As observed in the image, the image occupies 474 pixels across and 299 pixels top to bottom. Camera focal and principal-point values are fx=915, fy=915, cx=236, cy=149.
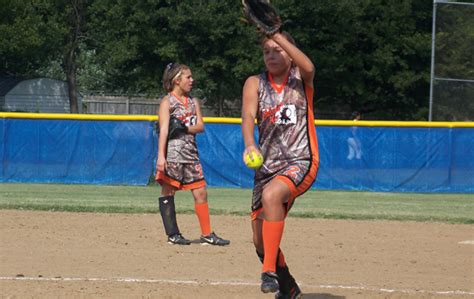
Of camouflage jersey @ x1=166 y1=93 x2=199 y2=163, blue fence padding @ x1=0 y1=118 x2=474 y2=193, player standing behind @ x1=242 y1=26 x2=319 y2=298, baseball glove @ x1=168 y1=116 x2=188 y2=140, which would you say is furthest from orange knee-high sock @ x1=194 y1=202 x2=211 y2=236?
blue fence padding @ x1=0 y1=118 x2=474 y2=193

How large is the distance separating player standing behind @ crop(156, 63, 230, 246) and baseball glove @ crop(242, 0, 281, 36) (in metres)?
3.85

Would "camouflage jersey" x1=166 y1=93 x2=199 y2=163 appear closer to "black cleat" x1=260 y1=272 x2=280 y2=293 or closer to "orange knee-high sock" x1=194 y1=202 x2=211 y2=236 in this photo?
"orange knee-high sock" x1=194 y1=202 x2=211 y2=236

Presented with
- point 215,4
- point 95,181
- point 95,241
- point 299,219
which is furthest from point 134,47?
point 95,241

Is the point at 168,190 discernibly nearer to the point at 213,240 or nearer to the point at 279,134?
the point at 213,240

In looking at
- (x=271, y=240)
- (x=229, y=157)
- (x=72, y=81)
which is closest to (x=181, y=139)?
(x=271, y=240)

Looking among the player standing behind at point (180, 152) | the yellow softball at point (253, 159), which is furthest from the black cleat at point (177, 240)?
the yellow softball at point (253, 159)

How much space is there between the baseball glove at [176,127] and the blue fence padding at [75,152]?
33.2 feet

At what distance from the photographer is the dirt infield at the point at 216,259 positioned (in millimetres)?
7133

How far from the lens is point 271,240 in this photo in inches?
240

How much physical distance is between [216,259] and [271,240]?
9.11ft

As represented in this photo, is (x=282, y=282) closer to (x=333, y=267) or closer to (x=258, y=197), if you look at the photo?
(x=258, y=197)

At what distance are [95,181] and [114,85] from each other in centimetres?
1848

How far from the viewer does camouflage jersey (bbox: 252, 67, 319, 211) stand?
6.18 m

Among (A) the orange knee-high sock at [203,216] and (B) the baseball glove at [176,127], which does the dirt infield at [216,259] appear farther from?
(B) the baseball glove at [176,127]
